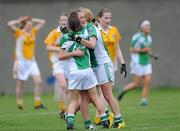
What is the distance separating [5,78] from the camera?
91.1 feet

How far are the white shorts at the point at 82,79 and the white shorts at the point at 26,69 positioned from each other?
819 centimetres

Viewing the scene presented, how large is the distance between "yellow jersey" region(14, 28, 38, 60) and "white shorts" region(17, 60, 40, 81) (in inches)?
5.4

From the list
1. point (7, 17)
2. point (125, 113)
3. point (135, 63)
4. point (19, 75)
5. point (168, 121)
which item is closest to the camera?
point (168, 121)

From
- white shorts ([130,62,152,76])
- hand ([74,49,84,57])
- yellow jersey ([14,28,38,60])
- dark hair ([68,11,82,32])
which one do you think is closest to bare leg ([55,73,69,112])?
yellow jersey ([14,28,38,60])

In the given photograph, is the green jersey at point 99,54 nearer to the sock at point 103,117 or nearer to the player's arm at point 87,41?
the player's arm at point 87,41

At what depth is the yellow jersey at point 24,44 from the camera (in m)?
20.2

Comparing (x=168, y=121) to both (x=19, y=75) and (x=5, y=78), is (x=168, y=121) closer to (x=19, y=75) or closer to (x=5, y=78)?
(x=19, y=75)

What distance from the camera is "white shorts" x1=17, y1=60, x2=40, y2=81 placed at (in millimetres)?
20000

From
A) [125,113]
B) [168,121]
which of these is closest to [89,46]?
[168,121]

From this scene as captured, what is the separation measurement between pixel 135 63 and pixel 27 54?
318 centimetres

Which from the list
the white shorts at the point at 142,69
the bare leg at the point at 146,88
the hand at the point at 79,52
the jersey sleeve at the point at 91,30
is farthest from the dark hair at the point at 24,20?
the hand at the point at 79,52

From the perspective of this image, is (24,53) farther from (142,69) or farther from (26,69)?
(142,69)


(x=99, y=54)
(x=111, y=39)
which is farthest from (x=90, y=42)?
(x=111, y=39)

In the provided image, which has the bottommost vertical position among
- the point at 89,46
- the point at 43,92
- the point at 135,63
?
the point at 43,92
